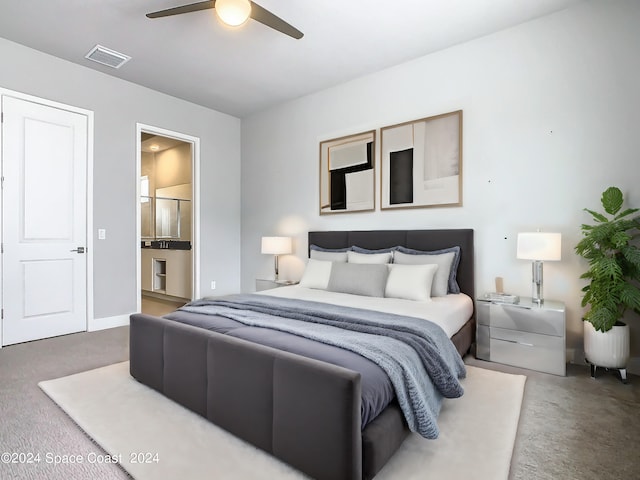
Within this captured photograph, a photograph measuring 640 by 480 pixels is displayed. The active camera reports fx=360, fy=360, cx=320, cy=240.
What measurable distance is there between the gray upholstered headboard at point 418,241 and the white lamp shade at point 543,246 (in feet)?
2.06

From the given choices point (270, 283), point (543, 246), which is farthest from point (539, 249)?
point (270, 283)

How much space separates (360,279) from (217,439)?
1.86m

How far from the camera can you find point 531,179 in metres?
3.15

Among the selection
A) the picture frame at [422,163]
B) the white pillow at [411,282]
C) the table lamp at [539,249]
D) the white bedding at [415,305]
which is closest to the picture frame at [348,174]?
the picture frame at [422,163]

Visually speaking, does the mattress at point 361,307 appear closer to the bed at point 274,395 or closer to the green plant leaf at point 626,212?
the bed at point 274,395

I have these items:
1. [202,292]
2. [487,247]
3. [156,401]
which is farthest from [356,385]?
[202,292]

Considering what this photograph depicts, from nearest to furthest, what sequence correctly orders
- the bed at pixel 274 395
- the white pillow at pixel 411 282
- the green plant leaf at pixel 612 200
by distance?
the bed at pixel 274 395 → the green plant leaf at pixel 612 200 → the white pillow at pixel 411 282

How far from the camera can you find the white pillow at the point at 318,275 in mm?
3703

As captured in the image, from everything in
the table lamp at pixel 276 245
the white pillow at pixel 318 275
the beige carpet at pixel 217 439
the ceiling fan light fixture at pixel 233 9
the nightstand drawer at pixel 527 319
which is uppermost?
the ceiling fan light fixture at pixel 233 9

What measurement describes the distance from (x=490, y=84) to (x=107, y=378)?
4047 mm

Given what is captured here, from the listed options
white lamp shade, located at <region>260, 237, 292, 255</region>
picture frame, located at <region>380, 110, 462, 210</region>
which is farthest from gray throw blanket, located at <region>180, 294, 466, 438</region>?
white lamp shade, located at <region>260, 237, 292, 255</region>

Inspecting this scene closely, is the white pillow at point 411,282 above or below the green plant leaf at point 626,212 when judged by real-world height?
below

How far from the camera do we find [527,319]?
9.12 feet

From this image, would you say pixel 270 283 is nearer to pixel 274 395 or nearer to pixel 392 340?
pixel 392 340
